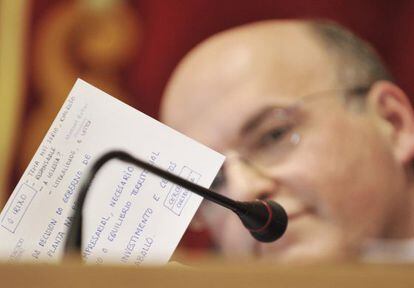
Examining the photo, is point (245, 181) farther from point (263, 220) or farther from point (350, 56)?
point (263, 220)

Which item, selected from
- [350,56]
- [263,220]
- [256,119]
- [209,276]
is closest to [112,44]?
[256,119]

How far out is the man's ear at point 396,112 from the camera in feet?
3.75

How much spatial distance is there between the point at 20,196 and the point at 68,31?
654 millimetres

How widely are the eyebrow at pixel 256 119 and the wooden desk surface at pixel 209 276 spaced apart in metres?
0.85

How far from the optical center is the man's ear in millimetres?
1142

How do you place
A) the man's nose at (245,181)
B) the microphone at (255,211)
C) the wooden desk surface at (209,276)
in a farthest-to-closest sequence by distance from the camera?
the man's nose at (245,181) < the microphone at (255,211) < the wooden desk surface at (209,276)

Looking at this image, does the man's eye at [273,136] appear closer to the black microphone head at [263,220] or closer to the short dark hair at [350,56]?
the short dark hair at [350,56]

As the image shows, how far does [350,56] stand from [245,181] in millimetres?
310

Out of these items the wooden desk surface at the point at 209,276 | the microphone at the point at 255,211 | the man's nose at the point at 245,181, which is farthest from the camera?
the man's nose at the point at 245,181

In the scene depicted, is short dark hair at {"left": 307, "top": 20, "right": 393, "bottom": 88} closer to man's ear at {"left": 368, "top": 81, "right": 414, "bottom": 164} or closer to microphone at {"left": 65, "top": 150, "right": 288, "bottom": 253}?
man's ear at {"left": 368, "top": 81, "right": 414, "bottom": 164}

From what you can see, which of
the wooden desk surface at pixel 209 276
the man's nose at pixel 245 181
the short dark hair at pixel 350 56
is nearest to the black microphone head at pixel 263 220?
the wooden desk surface at pixel 209 276

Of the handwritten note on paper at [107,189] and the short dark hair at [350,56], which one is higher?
the short dark hair at [350,56]

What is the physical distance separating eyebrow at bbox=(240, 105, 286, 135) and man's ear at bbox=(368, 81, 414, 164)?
0.58 ft

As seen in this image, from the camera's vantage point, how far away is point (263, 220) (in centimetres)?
50
